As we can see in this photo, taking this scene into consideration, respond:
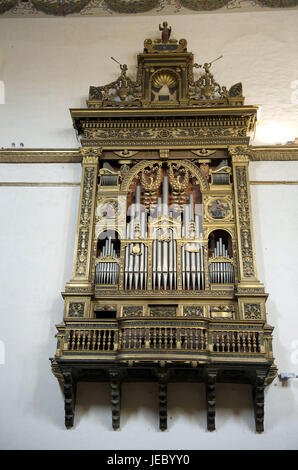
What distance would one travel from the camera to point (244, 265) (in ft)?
33.4

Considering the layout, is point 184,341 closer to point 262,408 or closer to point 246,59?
point 262,408

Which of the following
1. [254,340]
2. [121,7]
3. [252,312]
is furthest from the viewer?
[121,7]

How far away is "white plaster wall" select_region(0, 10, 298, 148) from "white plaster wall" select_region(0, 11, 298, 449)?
0.09 ft

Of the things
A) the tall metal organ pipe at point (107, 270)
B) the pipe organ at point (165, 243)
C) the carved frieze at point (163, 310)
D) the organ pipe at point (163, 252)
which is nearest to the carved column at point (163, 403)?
the pipe organ at point (165, 243)

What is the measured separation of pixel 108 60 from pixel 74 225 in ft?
15.4

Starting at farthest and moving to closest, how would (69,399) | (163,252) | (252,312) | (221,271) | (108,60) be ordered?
(108,60)
(163,252)
(221,271)
(252,312)
(69,399)

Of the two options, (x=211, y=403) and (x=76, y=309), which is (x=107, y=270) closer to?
(x=76, y=309)

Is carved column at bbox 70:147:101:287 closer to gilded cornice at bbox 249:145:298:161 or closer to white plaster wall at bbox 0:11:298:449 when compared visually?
white plaster wall at bbox 0:11:298:449

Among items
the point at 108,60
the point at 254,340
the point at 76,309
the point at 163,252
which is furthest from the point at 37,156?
the point at 254,340

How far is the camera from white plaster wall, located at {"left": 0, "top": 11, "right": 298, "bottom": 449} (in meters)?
9.50

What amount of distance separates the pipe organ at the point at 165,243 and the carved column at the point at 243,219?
24 millimetres

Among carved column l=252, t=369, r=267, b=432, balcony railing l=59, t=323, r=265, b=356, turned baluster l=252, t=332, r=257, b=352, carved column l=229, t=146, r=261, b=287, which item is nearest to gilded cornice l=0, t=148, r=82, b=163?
carved column l=229, t=146, r=261, b=287

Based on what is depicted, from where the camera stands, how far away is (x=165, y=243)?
10.6 m
